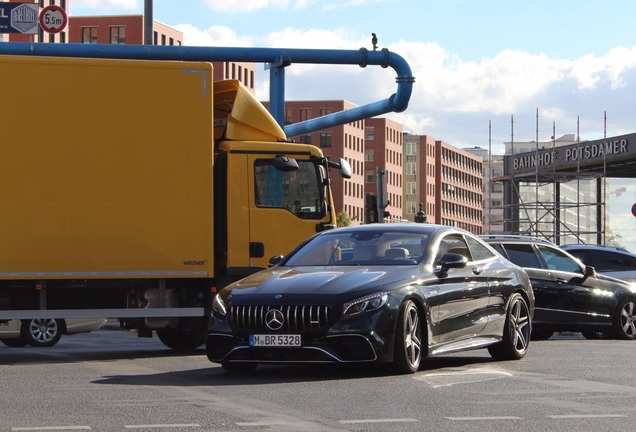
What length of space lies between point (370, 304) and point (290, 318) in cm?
74

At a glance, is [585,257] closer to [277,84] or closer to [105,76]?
[105,76]

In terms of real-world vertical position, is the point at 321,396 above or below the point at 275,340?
below

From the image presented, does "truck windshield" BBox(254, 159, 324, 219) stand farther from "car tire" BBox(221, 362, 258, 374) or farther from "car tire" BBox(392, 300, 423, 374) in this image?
"car tire" BBox(392, 300, 423, 374)

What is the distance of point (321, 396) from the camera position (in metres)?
11.3

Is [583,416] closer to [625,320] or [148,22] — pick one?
[625,320]

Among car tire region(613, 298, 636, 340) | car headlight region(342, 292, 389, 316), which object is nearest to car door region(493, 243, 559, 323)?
car tire region(613, 298, 636, 340)

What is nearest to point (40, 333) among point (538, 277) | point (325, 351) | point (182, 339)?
point (182, 339)

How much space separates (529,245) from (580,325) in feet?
4.51

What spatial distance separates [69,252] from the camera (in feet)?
55.4

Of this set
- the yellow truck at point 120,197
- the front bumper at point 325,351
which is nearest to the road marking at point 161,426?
the front bumper at point 325,351

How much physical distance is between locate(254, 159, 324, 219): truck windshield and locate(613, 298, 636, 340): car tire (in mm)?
5383

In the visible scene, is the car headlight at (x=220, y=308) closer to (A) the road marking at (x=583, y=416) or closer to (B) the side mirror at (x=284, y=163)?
(A) the road marking at (x=583, y=416)

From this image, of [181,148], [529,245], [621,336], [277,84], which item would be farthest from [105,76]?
[277,84]

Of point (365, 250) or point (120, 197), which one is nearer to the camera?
point (365, 250)
